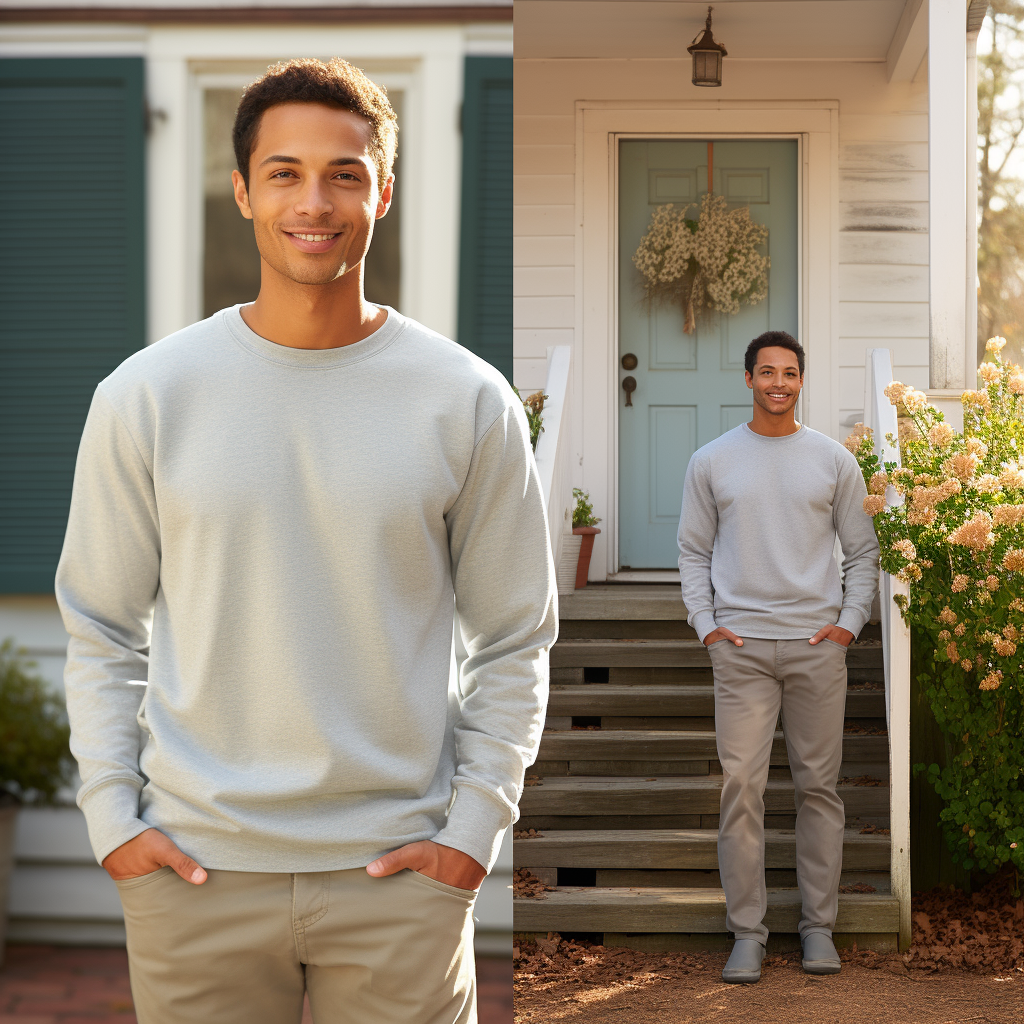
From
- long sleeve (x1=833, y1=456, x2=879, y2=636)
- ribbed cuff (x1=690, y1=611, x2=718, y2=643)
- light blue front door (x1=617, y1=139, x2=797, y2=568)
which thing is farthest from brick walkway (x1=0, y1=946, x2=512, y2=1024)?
light blue front door (x1=617, y1=139, x2=797, y2=568)

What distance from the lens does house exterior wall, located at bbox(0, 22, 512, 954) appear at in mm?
1558

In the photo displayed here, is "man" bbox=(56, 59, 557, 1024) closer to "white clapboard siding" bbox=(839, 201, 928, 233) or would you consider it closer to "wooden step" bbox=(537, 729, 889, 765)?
"wooden step" bbox=(537, 729, 889, 765)

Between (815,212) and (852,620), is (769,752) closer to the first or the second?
(852,620)

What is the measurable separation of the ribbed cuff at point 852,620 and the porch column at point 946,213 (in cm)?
135

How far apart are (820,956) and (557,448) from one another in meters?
2.34

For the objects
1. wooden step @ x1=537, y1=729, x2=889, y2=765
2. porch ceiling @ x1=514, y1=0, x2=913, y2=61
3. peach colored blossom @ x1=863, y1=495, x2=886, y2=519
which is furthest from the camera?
porch ceiling @ x1=514, y1=0, x2=913, y2=61

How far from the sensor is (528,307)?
241 inches

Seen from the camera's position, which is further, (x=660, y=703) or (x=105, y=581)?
(x=660, y=703)

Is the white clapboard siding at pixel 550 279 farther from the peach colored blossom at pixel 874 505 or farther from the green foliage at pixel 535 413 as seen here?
the peach colored blossom at pixel 874 505

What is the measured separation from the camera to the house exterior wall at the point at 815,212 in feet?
19.4

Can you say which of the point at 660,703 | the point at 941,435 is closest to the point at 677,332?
the point at 660,703

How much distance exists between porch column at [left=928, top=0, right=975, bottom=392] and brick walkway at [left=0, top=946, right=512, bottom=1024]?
3590mm

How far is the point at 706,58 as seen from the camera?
561 cm

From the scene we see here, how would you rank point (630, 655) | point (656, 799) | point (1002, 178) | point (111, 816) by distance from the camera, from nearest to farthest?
1. point (111, 816)
2. point (656, 799)
3. point (630, 655)
4. point (1002, 178)
